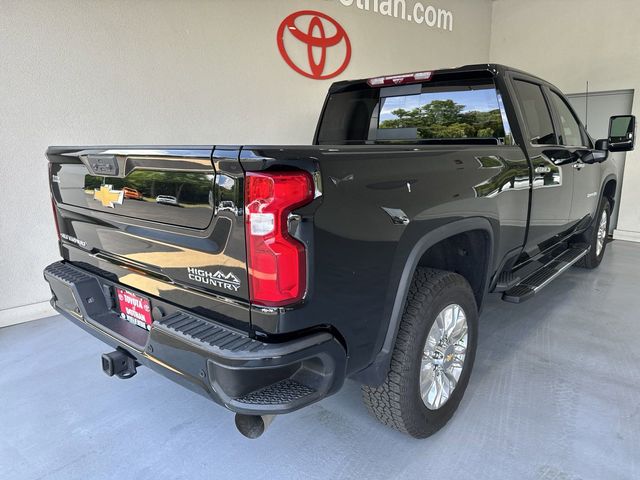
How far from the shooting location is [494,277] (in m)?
2.47

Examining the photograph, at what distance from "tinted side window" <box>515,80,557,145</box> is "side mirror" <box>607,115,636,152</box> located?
40.7 inches

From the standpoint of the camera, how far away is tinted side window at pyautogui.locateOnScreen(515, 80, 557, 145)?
270cm

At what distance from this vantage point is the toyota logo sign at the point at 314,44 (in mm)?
4828

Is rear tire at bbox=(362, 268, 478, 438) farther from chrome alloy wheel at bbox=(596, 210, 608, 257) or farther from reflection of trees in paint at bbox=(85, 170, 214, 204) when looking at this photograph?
chrome alloy wheel at bbox=(596, 210, 608, 257)

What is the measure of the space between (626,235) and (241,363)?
7.02 metres

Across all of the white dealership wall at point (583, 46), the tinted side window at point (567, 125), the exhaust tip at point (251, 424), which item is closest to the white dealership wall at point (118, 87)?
the tinted side window at point (567, 125)

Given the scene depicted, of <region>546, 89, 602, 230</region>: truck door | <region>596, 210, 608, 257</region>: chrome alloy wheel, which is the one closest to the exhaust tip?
<region>546, 89, 602, 230</region>: truck door

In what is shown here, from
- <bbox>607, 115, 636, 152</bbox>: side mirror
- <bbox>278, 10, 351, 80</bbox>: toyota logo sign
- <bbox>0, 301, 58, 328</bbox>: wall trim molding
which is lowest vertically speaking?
<bbox>0, 301, 58, 328</bbox>: wall trim molding

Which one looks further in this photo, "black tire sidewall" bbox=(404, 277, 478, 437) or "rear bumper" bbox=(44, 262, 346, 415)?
"black tire sidewall" bbox=(404, 277, 478, 437)

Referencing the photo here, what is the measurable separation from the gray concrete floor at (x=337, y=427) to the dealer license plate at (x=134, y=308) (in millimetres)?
667

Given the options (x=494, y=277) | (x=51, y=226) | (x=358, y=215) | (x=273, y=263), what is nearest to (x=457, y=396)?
(x=494, y=277)

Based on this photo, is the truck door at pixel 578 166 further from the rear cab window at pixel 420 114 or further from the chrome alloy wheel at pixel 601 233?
the rear cab window at pixel 420 114

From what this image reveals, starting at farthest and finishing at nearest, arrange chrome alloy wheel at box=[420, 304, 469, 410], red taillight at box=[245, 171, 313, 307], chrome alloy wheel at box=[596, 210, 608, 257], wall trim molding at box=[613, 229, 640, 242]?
wall trim molding at box=[613, 229, 640, 242] < chrome alloy wheel at box=[596, 210, 608, 257] < chrome alloy wheel at box=[420, 304, 469, 410] < red taillight at box=[245, 171, 313, 307]

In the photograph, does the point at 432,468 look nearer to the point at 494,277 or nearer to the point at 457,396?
the point at 457,396
